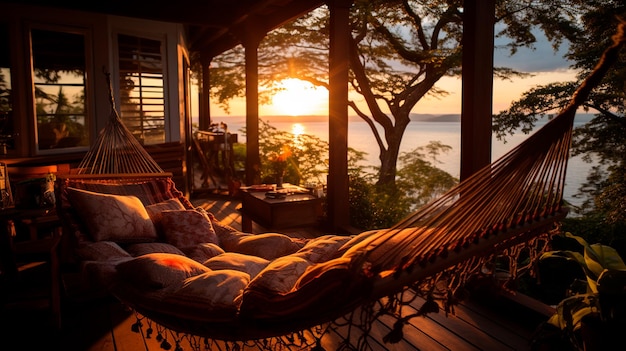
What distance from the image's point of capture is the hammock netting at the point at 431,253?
124 centimetres

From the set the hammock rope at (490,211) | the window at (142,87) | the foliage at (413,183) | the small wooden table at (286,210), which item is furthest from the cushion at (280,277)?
the window at (142,87)

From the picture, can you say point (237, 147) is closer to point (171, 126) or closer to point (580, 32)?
point (171, 126)

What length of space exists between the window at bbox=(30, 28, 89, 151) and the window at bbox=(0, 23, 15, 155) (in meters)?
0.22

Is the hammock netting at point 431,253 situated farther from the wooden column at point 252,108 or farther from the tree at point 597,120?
the wooden column at point 252,108

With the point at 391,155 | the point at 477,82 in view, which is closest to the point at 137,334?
the point at 477,82

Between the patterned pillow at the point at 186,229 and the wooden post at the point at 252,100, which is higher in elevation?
the wooden post at the point at 252,100

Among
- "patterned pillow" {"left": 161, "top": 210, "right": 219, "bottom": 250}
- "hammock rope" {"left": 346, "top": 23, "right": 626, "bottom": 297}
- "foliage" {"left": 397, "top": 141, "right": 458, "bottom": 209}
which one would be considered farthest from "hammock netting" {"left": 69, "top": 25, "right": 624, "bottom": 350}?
"foliage" {"left": 397, "top": 141, "right": 458, "bottom": 209}

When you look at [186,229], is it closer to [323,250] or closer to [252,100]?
→ [323,250]

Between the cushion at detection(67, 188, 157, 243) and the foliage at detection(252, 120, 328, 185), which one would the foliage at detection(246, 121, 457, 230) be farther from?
the cushion at detection(67, 188, 157, 243)

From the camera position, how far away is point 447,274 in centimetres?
145

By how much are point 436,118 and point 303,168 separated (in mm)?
29846

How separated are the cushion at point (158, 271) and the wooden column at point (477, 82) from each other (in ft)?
5.32

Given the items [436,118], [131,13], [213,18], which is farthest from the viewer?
[436,118]

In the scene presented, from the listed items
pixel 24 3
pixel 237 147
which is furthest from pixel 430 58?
pixel 24 3
